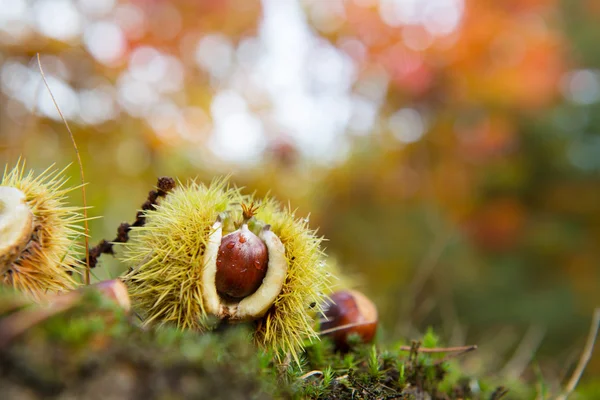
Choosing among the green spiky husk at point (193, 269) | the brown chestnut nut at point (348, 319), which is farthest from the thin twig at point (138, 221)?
the brown chestnut nut at point (348, 319)

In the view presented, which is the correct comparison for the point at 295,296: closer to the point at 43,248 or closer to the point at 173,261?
the point at 173,261

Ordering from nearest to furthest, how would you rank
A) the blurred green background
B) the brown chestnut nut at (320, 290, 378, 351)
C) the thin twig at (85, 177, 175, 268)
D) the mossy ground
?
the mossy ground, the thin twig at (85, 177, 175, 268), the brown chestnut nut at (320, 290, 378, 351), the blurred green background

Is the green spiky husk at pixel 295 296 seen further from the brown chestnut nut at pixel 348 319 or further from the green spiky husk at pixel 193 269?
the brown chestnut nut at pixel 348 319

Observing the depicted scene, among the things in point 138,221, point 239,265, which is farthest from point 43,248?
point 239,265

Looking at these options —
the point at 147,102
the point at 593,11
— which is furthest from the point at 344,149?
the point at 593,11

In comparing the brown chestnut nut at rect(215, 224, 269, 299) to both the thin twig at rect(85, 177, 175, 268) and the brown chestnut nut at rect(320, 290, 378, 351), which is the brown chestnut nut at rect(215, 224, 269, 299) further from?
the brown chestnut nut at rect(320, 290, 378, 351)

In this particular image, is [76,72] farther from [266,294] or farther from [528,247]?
[528,247]

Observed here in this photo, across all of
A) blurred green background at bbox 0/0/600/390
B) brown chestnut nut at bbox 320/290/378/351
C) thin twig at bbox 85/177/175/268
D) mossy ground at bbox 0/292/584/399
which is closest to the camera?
mossy ground at bbox 0/292/584/399

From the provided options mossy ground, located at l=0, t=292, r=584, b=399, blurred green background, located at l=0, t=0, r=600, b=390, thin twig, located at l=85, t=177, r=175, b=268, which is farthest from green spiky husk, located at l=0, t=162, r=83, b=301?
blurred green background, located at l=0, t=0, r=600, b=390
